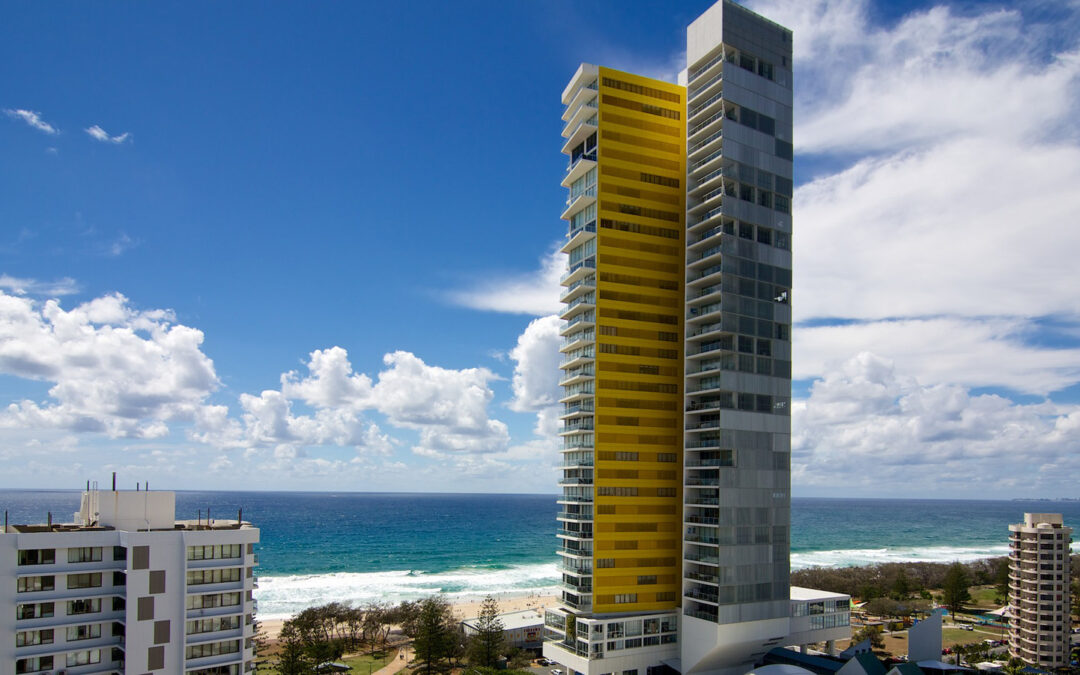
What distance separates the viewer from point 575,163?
7081 centimetres

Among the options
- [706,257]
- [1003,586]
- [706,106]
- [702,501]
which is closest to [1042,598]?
[702,501]

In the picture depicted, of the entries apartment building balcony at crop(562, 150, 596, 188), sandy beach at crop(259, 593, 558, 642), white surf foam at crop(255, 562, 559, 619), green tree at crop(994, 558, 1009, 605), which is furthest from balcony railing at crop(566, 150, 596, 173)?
green tree at crop(994, 558, 1009, 605)

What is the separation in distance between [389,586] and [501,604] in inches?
1259

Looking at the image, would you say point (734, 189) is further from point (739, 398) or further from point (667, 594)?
point (667, 594)

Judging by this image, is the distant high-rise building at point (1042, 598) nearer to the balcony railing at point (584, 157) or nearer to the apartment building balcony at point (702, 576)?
the apartment building balcony at point (702, 576)

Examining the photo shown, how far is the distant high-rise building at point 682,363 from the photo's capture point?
61.7m

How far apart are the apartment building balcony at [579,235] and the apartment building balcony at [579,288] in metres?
3.66

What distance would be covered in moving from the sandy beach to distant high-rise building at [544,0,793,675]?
49.8 meters

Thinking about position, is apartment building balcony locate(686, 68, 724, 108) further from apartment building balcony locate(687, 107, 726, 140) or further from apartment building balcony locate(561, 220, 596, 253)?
apartment building balcony locate(561, 220, 596, 253)

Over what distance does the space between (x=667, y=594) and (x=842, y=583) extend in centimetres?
7347

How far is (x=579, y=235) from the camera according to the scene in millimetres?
67625

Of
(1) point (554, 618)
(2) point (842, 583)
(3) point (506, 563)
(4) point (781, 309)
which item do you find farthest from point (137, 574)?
(3) point (506, 563)

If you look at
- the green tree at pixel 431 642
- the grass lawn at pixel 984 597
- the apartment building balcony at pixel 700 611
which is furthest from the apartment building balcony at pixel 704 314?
the grass lawn at pixel 984 597

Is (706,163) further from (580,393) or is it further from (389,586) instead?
(389,586)
